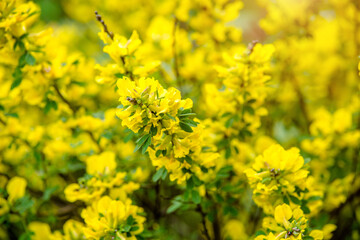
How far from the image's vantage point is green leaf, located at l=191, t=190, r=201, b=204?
3.43 feet

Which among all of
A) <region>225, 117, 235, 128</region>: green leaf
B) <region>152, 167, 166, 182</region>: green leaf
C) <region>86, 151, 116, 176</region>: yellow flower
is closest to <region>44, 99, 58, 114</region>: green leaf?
<region>86, 151, 116, 176</region>: yellow flower

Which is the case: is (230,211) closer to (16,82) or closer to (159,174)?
(159,174)

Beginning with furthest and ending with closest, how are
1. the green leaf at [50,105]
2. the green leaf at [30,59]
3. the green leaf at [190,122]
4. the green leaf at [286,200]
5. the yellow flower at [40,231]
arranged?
the yellow flower at [40,231] < the green leaf at [50,105] < the green leaf at [30,59] < the green leaf at [286,200] < the green leaf at [190,122]

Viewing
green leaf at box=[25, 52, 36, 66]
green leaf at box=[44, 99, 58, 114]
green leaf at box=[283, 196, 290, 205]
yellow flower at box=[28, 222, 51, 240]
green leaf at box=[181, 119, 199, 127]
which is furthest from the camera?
yellow flower at box=[28, 222, 51, 240]

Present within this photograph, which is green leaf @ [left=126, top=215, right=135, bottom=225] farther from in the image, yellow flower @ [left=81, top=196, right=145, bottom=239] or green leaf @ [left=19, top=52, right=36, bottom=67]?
green leaf @ [left=19, top=52, right=36, bottom=67]

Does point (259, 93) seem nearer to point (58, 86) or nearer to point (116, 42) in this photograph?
point (116, 42)

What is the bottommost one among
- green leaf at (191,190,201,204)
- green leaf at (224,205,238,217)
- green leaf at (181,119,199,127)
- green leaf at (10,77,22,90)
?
green leaf at (224,205,238,217)

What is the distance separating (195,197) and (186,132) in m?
0.24

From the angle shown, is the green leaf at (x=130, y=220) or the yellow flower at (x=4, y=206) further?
the yellow flower at (x=4, y=206)

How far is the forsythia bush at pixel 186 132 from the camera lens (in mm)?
977

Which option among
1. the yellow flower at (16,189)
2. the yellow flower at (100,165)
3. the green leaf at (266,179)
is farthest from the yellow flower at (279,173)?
the yellow flower at (16,189)

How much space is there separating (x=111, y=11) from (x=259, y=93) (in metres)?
1.73

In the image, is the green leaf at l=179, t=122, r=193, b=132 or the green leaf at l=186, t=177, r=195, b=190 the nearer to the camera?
the green leaf at l=179, t=122, r=193, b=132

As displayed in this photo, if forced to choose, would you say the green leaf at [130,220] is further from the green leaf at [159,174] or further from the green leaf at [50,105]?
the green leaf at [50,105]
